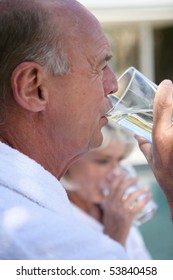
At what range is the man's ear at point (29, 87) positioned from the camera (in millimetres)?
1613

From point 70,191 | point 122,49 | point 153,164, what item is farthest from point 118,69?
point 153,164

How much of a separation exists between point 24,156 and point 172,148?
396mm

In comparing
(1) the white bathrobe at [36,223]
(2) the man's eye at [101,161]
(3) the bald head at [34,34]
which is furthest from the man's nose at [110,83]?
(2) the man's eye at [101,161]

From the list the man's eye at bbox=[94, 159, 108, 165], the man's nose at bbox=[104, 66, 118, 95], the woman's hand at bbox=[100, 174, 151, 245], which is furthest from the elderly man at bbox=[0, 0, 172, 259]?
the man's eye at bbox=[94, 159, 108, 165]

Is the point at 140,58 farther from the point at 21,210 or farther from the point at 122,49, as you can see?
the point at 21,210

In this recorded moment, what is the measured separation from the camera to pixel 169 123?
1.64 m

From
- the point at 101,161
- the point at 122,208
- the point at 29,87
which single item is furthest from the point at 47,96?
the point at 101,161

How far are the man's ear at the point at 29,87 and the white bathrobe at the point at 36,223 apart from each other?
5.8 inches

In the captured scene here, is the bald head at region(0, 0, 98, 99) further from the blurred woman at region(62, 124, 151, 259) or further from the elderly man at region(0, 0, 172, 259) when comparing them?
the blurred woman at region(62, 124, 151, 259)

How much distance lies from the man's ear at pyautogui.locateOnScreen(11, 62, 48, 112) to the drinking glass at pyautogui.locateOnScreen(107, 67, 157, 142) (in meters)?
0.21

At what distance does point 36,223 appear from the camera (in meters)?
1.39

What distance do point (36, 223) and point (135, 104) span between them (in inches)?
19.5

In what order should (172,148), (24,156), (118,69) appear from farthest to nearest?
(118,69), (172,148), (24,156)

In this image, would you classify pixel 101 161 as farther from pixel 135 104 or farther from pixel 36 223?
pixel 36 223
